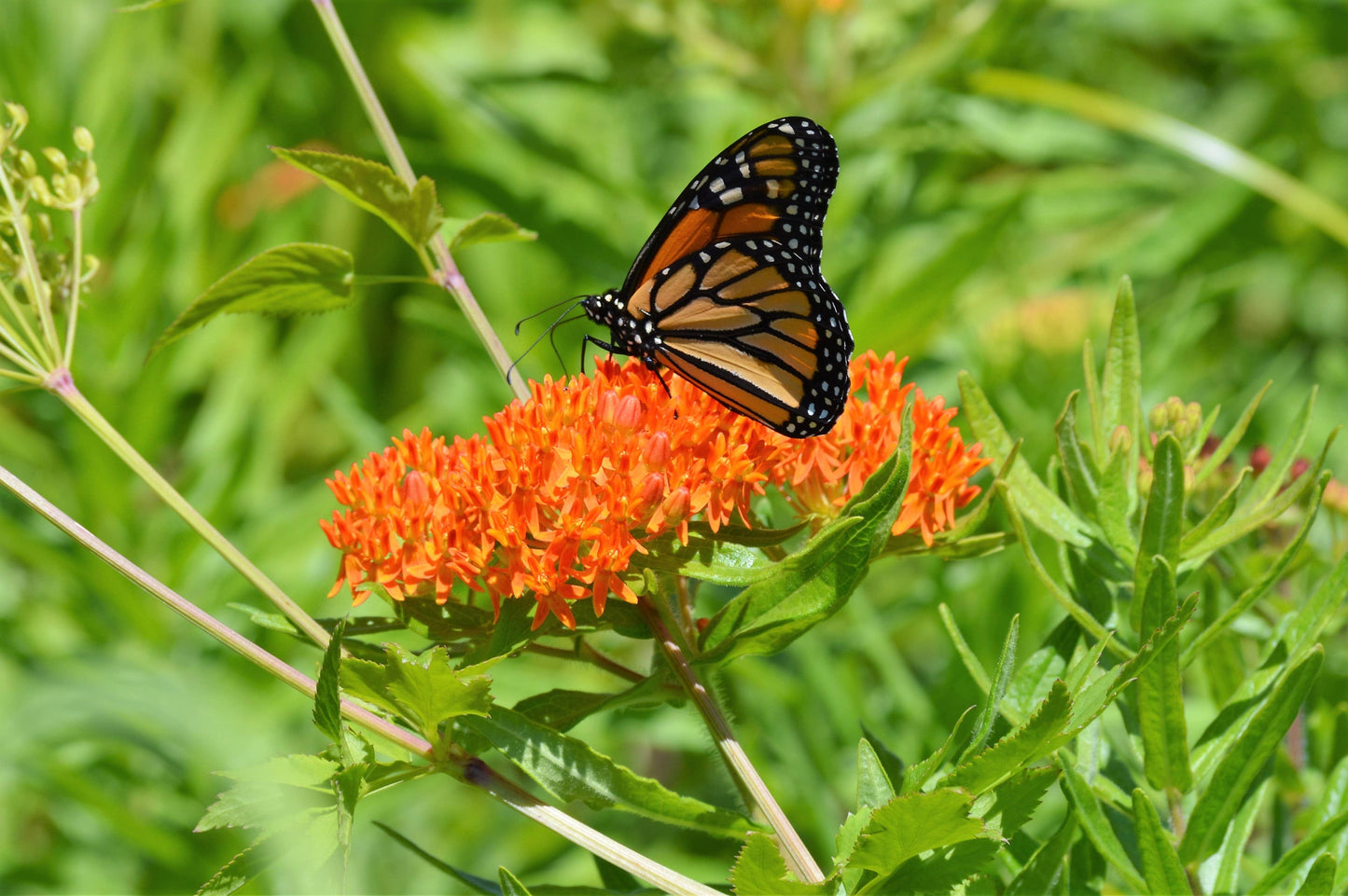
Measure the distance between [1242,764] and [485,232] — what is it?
1.13m

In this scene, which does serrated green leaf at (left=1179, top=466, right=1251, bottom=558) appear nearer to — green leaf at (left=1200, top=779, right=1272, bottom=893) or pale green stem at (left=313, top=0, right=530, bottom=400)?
green leaf at (left=1200, top=779, right=1272, bottom=893)

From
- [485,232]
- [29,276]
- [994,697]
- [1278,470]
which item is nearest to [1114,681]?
[994,697]

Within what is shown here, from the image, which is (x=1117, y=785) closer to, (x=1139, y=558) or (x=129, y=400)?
(x=1139, y=558)

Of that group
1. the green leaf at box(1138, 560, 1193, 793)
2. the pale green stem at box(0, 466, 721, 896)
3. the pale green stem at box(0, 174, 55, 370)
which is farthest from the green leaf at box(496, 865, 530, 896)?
the pale green stem at box(0, 174, 55, 370)

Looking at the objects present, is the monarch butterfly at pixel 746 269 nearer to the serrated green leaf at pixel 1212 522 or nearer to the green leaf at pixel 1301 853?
the serrated green leaf at pixel 1212 522

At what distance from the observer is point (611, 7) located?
11.3 ft

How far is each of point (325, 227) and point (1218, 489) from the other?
12.3 ft

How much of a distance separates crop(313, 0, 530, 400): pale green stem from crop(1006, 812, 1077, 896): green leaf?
31.8 inches

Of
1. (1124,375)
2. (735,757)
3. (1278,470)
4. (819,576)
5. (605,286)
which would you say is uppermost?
(605,286)

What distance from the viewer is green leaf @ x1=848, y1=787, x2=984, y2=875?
3.75ft

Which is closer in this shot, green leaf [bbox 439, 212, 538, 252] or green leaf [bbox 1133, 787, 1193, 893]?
green leaf [bbox 1133, 787, 1193, 893]

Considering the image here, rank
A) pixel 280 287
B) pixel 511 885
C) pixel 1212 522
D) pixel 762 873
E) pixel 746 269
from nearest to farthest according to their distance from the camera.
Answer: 1. pixel 762 873
2. pixel 511 885
3. pixel 1212 522
4. pixel 280 287
5. pixel 746 269

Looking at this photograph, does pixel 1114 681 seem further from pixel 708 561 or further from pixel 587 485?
pixel 587 485

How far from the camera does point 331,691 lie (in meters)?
1.18
